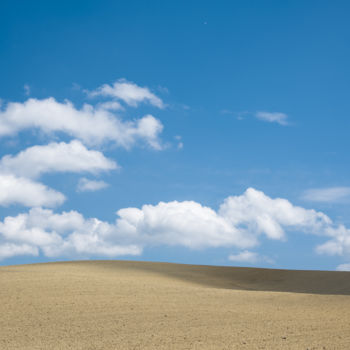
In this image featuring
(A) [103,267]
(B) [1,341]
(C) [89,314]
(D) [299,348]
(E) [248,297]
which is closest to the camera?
(D) [299,348]

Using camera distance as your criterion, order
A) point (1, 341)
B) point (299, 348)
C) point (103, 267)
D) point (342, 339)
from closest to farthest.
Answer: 1. point (299, 348)
2. point (342, 339)
3. point (1, 341)
4. point (103, 267)

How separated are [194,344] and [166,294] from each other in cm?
746

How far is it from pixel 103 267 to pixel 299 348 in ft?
70.3

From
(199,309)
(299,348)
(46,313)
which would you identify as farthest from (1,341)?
(299,348)

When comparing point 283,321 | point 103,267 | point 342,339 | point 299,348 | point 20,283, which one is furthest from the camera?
point 103,267

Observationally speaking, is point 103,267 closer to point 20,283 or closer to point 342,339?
point 20,283

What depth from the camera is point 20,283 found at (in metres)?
19.2

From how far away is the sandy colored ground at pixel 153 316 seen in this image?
10664 mm

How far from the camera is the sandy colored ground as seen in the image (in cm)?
1066

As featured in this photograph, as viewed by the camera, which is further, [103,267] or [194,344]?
[103,267]

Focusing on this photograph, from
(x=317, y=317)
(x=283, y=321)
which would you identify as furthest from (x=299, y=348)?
(x=317, y=317)

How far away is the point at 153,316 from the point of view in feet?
44.5

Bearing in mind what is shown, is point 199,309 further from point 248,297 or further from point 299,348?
point 299,348

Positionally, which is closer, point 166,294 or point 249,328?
point 249,328
